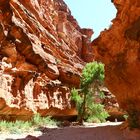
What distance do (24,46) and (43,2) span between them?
13.7 meters

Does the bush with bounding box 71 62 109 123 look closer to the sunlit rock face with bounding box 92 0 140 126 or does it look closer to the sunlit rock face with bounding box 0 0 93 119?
the sunlit rock face with bounding box 0 0 93 119

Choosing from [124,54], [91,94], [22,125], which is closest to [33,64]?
[91,94]

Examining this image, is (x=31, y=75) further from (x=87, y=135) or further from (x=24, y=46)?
(x=87, y=135)

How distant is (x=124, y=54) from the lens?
56.9 ft

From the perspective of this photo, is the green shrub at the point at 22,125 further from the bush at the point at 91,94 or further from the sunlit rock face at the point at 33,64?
the bush at the point at 91,94

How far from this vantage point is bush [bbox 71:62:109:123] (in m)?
29.5

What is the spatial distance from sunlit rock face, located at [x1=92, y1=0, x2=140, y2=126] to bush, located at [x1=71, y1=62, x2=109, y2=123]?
8.87m

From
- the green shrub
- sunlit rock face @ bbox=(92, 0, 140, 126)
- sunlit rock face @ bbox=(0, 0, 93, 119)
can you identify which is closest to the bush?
sunlit rock face @ bbox=(0, 0, 93, 119)

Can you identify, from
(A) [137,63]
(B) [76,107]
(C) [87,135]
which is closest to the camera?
(A) [137,63]

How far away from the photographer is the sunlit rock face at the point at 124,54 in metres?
16.3

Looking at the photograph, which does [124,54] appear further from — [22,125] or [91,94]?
[91,94]

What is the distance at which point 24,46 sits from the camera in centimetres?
2833

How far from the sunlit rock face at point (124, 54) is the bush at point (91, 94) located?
8.87 meters

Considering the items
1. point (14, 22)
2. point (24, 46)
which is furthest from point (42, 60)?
point (14, 22)
